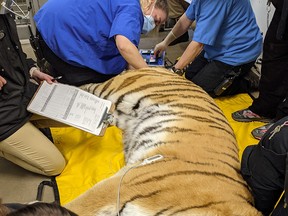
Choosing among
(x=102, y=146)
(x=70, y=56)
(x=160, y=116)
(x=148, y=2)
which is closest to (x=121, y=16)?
(x=148, y=2)

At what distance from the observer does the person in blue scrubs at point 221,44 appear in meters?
2.37

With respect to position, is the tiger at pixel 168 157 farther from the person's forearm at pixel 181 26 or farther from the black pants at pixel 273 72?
the person's forearm at pixel 181 26

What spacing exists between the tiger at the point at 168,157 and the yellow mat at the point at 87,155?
36 cm

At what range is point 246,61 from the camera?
2684 mm

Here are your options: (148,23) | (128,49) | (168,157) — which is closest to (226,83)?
Answer: (148,23)

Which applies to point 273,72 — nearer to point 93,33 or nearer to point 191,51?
point 191,51

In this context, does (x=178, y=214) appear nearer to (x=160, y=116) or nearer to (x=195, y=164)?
(x=195, y=164)

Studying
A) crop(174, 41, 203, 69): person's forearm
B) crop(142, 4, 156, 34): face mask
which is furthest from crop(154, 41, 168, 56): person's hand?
crop(142, 4, 156, 34): face mask

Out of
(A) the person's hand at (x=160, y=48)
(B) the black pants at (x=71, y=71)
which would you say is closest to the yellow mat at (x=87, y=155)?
(B) the black pants at (x=71, y=71)

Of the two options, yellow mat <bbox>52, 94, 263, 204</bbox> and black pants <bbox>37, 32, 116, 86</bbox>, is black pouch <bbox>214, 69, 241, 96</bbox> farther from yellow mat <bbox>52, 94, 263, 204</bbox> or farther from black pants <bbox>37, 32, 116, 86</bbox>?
black pants <bbox>37, 32, 116, 86</bbox>

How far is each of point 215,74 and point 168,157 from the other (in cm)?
148

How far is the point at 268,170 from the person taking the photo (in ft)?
4.11

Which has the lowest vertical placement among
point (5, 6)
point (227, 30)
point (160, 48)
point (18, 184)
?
point (18, 184)

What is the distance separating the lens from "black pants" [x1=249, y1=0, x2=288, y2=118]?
2.24 m
